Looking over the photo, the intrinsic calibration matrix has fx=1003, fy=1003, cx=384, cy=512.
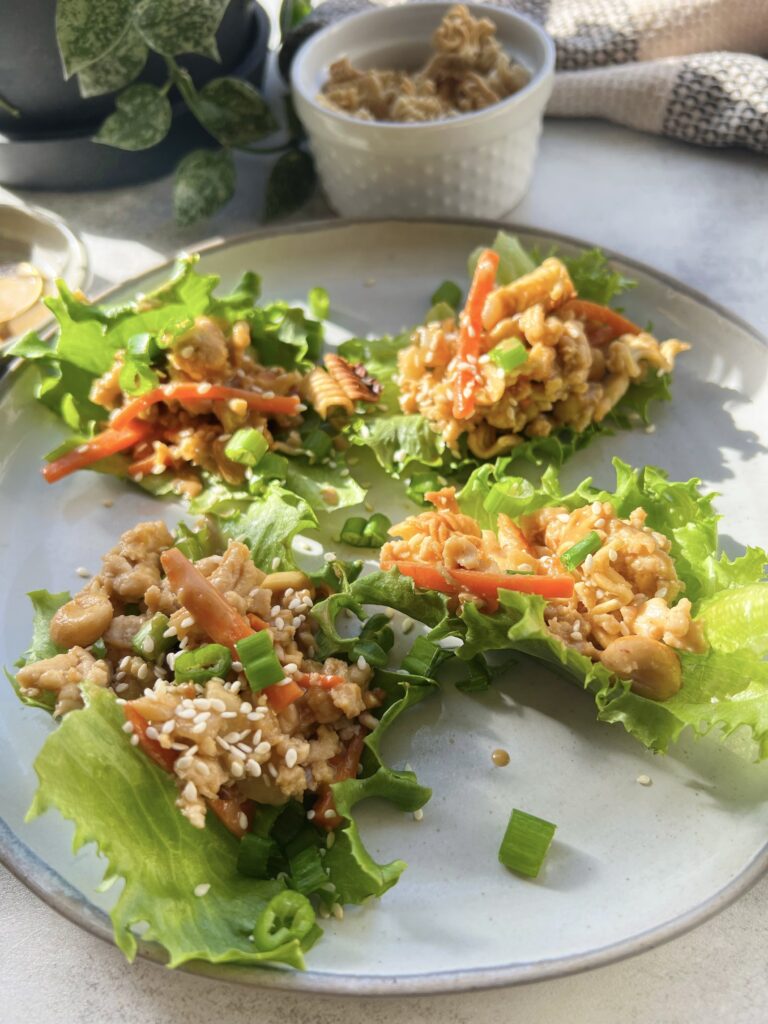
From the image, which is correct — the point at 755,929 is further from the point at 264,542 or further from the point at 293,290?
the point at 293,290

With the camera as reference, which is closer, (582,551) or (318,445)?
(582,551)

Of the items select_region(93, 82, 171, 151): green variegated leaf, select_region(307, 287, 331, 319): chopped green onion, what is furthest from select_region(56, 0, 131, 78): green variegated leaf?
select_region(307, 287, 331, 319): chopped green onion

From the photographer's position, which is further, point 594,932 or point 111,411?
point 111,411

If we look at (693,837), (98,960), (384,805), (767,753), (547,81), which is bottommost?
(98,960)

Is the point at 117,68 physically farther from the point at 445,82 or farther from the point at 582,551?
the point at 582,551

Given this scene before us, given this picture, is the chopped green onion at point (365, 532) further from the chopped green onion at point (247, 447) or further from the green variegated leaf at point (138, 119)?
the green variegated leaf at point (138, 119)

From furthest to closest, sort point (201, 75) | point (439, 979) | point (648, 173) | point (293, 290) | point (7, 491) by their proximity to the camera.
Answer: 1. point (648, 173)
2. point (201, 75)
3. point (293, 290)
4. point (7, 491)
5. point (439, 979)

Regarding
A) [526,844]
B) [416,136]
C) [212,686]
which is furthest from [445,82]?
[526,844]

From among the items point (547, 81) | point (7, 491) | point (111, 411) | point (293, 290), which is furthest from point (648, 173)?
point (7, 491)
